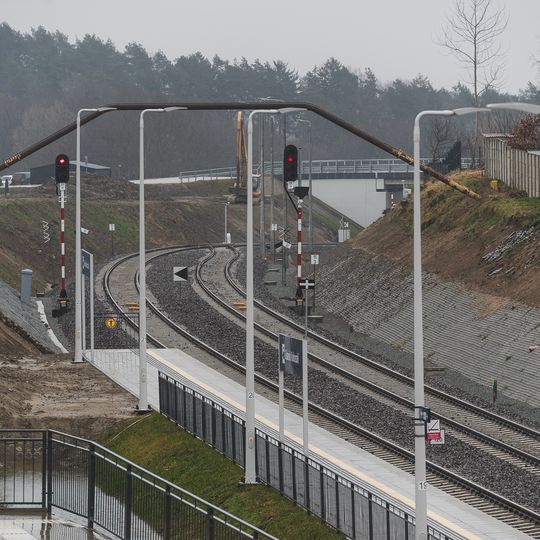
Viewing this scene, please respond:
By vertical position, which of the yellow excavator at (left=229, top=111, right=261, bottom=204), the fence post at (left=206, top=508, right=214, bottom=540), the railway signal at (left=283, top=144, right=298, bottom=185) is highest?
the yellow excavator at (left=229, top=111, right=261, bottom=204)

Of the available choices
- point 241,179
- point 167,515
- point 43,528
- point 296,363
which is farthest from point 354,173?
point 167,515

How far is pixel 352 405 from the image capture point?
42.8 m

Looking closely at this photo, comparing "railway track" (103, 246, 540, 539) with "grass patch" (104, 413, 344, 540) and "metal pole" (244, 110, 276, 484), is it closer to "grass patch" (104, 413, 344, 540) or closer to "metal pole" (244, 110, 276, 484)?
"grass patch" (104, 413, 344, 540)

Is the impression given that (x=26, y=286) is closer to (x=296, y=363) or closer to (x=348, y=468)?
(x=348, y=468)

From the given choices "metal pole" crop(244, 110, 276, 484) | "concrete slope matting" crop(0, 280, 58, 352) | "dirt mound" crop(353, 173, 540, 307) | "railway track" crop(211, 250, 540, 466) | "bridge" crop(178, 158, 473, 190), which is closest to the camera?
"metal pole" crop(244, 110, 276, 484)

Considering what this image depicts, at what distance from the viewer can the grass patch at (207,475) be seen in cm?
2844

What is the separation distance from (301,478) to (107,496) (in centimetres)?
450

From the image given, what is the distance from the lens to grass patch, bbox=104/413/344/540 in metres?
28.4

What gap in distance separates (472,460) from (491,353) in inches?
529

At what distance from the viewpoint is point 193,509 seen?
24.7m

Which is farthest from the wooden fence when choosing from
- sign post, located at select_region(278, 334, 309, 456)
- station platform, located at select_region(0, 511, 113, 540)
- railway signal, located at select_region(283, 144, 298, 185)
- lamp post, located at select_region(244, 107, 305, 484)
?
station platform, located at select_region(0, 511, 113, 540)

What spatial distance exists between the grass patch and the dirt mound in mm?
17588

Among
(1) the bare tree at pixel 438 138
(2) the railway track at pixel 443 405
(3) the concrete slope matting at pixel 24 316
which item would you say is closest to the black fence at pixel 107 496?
(2) the railway track at pixel 443 405

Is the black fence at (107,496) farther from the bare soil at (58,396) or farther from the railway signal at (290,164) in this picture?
the railway signal at (290,164)
